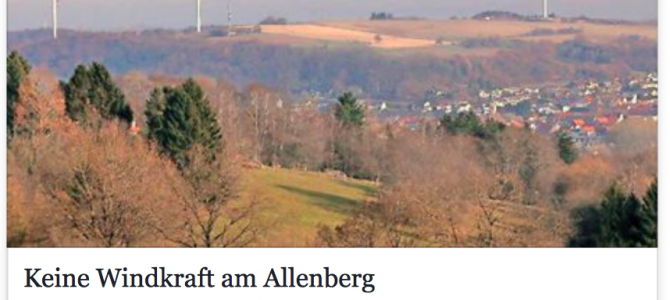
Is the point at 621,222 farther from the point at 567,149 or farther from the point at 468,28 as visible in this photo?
the point at 468,28

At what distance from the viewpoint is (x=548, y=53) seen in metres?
54.9

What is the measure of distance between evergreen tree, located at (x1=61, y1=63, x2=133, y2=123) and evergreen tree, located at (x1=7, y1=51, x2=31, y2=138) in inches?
56.4

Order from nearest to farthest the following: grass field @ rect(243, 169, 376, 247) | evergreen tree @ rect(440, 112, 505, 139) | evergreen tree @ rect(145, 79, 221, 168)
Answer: grass field @ rect(243, 169, 376, 247) → evergreen tree @ rect(145, 79, 221, 168) → evergreen tree @ rect(440, 112, 505, 139)

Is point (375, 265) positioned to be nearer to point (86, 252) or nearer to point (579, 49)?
point (86, 252)

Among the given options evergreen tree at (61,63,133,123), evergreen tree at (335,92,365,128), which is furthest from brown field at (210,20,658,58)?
evergreen tree at (61,63,133,123)

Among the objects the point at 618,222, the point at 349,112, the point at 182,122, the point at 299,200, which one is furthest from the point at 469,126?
the point at 618,222

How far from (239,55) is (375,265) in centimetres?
3834

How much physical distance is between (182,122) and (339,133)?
11222 mm

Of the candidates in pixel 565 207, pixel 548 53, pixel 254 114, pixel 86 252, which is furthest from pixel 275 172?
pixel 86 252

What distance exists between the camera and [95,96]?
4253 centimetres

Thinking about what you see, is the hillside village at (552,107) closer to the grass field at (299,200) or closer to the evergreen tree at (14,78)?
the grass field at (299,200)

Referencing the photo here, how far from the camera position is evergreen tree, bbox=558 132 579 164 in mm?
40422

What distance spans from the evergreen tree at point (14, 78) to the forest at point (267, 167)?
2.9 inches

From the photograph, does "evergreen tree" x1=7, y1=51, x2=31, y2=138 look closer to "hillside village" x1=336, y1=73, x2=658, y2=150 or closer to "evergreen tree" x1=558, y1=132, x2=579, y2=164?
"hillside village" x1=336, y1=73, x2=658, y2=150
